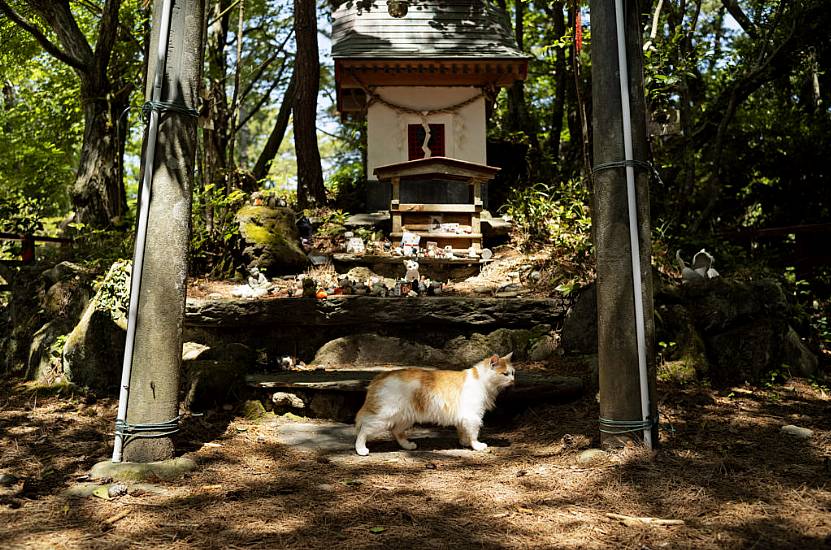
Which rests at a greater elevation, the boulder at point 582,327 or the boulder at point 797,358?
the boulder at point 582,327

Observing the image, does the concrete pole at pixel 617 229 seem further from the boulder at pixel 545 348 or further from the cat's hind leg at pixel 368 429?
the boulder at pixel 545 348

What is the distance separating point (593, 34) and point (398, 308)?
3.14 meters

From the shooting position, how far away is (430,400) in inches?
167

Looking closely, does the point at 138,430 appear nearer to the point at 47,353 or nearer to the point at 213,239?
the point at 47,353

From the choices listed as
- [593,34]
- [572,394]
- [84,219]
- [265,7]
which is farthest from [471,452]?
[265,7]

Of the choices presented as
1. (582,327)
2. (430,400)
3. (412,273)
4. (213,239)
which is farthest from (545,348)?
(213,239)

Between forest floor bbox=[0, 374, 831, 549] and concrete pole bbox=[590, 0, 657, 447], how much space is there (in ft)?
1.18

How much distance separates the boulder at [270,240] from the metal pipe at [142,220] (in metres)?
3.80

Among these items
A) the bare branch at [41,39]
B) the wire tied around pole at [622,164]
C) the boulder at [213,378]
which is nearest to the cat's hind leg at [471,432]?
the wire tied around pole at [622,164]

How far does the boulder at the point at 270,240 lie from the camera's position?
7758 millimetres

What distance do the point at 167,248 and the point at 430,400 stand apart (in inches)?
77.7

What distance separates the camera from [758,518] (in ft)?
9.14

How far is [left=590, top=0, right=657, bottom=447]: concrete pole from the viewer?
3812 mm

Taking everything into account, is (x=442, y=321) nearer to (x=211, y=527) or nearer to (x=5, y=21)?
(x=211, y=527)
